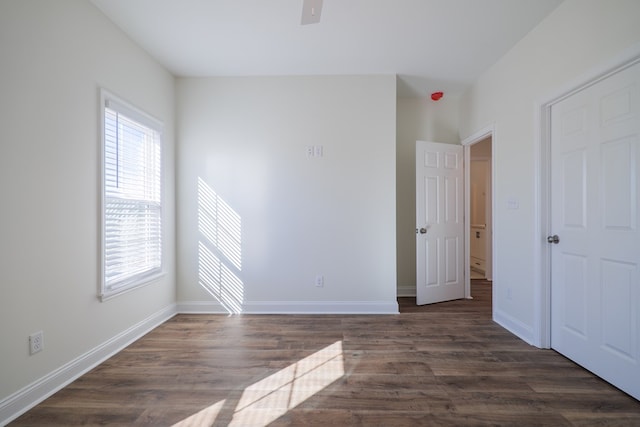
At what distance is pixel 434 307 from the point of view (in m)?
3.50

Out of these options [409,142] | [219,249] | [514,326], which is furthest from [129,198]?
[514,326]

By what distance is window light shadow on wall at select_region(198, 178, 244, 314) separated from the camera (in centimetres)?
331

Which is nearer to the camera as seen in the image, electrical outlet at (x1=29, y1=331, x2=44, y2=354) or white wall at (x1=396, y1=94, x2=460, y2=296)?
electrical outlet at (x1=29, y1=331, x2=44, y2=354)

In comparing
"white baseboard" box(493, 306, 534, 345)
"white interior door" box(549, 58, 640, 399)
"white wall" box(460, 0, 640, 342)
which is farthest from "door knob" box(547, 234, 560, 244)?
"white baseboard" box(493, 306, 534, 345)

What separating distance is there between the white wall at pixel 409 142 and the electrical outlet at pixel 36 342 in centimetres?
357

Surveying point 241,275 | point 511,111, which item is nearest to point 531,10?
point 511,111

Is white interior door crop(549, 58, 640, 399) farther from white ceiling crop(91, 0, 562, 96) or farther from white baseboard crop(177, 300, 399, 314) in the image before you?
white baseboard crop(177, 300, 399, 314)

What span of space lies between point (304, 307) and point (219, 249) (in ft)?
3.88

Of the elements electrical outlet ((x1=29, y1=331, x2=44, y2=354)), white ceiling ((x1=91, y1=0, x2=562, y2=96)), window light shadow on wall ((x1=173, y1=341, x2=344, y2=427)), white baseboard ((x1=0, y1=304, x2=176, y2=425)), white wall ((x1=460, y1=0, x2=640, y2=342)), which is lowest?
window light shadow on wall ((x1=173, y1=341, x2=344, y2=427))

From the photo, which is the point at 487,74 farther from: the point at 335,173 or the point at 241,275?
the point at 241,275

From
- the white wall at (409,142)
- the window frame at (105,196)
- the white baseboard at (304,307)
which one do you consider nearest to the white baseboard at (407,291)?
the white wall at (409,142)

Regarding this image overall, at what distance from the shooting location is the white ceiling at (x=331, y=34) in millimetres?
2199

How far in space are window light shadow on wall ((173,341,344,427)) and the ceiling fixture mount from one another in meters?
2.33

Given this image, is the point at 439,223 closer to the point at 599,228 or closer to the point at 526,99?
the point at 526,99
